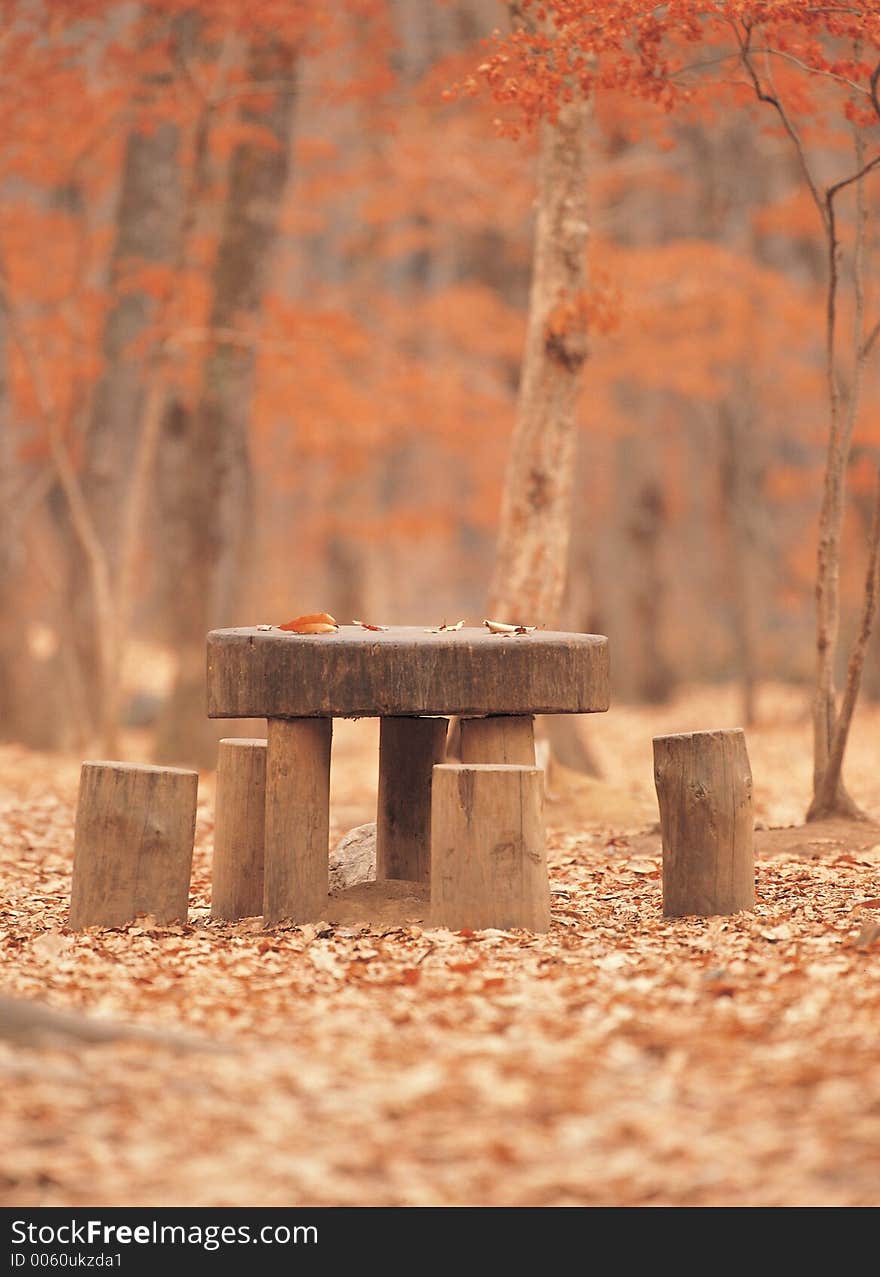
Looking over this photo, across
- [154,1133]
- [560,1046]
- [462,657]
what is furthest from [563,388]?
[154,1133]

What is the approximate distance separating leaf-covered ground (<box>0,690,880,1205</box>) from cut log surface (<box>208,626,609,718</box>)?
0.86 metres

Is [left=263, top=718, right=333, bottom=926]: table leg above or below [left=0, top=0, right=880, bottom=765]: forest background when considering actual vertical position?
below

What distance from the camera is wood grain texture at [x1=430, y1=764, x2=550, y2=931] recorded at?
5348 mm

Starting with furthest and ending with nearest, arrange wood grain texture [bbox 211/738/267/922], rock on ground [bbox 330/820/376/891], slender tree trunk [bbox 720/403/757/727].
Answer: slender tree trunk [bbox 720/403/757/727], rock on ground [bbox 330/820/376/891], wood grain texture [bbox 211/738/267/922]

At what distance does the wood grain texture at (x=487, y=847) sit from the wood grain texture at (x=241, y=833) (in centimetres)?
96

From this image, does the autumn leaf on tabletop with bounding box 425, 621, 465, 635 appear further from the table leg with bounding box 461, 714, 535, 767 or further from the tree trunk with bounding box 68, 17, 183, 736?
the tree trunk with bounding box 68, 17, 183, 736

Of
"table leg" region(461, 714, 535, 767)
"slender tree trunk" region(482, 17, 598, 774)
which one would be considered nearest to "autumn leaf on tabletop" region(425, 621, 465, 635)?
"table leg" region(461, 714, 535, 767)

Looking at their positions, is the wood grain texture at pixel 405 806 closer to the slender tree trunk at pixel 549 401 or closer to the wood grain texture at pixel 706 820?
the wood grain texture at pixel 706 820

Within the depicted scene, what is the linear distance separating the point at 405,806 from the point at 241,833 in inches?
32.7

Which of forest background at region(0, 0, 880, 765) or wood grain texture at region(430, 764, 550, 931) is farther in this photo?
forest background at region(0, 0, 880, 765)

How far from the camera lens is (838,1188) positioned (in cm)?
310

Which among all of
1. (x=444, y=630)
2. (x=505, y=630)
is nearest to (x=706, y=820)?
(x=505, y=630)

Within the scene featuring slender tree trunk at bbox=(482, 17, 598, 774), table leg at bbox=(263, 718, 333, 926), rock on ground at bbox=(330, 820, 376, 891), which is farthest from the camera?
slender tree trunk at bbox=(482, 17, 598, 774)
